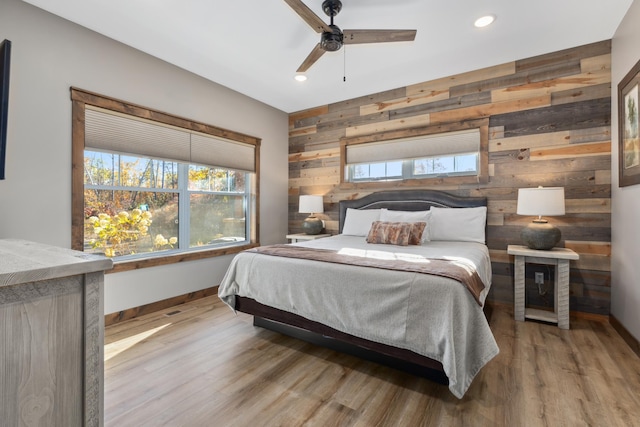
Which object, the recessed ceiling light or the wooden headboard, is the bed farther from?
the recessed ceiling light

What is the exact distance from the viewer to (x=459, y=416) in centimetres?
163

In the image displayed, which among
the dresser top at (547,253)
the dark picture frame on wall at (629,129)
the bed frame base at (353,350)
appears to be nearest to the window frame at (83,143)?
the bed frame base at (353,350)

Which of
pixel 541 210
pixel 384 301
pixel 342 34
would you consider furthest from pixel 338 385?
pixel 342 34

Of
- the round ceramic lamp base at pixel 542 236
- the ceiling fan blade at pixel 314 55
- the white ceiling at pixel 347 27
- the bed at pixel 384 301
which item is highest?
the white ceiling at pixel 347 27

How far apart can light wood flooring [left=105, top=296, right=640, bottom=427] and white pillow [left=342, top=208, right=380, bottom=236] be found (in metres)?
1.78

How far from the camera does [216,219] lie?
13.4ft

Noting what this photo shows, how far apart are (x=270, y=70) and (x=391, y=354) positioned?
321cm

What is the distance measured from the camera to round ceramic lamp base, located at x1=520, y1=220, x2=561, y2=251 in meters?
2.88

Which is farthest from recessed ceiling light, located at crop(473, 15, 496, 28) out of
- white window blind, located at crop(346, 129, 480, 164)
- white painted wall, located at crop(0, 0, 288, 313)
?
white painted wall, located at crop(0, 0, 288, 313)

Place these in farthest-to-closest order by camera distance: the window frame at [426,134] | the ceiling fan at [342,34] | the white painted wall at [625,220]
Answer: the window frame at [426,134], the white painted wall at [625,220], the ceiling fan at [342,34]

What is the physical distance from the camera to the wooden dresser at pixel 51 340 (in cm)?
75

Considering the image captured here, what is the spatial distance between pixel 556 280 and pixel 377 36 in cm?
283

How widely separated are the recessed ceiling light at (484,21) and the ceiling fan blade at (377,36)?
79 centimetres

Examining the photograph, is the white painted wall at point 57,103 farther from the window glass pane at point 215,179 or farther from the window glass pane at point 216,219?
the window glass pane at point 215,179
